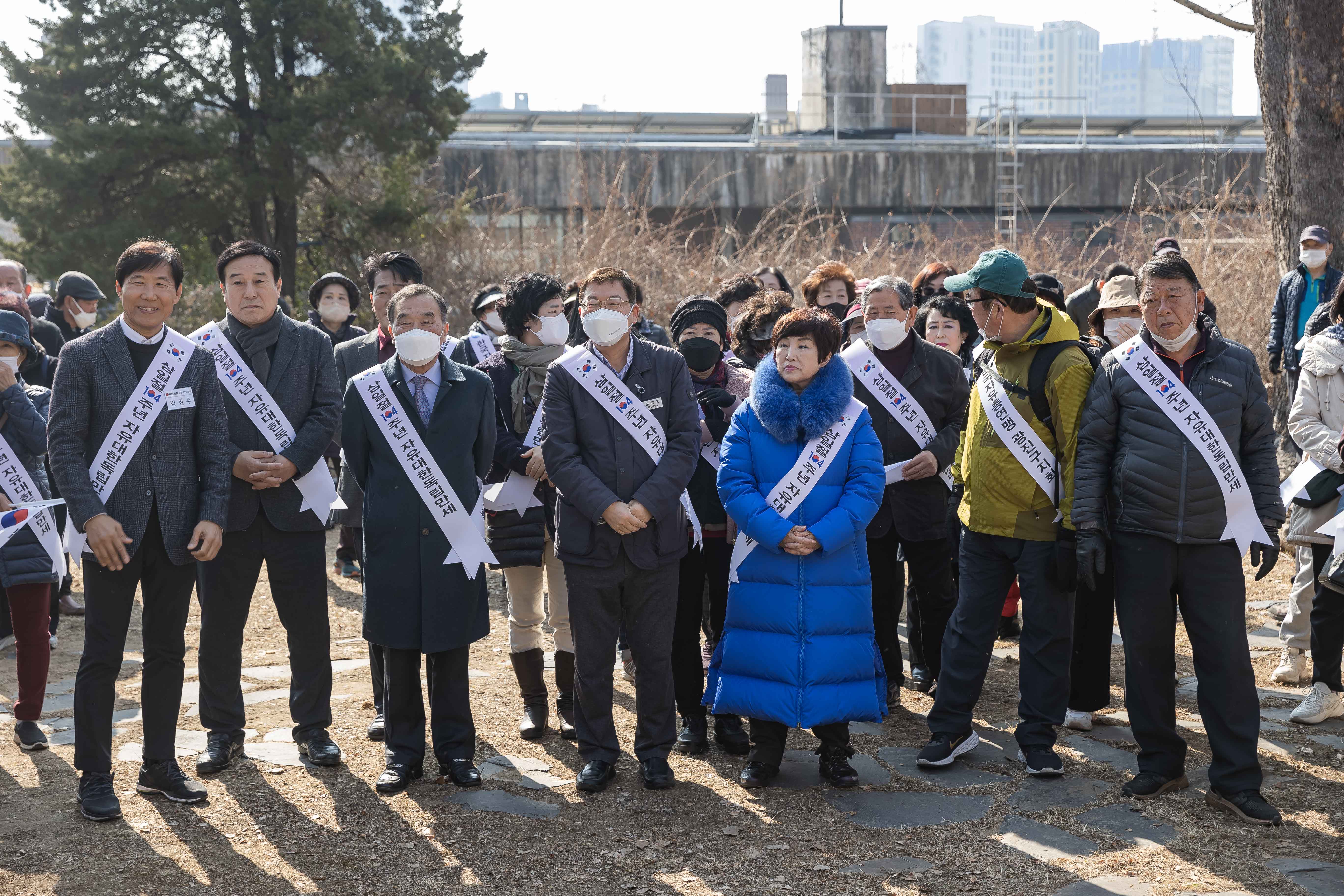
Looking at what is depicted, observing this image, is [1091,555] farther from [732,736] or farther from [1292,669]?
[1292,669]

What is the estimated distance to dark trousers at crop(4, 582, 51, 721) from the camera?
5383mm

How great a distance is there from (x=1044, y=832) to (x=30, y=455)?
440 cm

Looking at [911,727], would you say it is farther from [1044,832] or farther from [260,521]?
[260,521]

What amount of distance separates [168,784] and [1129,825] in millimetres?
3487

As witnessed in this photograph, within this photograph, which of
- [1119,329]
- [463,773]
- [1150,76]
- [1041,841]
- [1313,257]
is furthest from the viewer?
[1150,76]

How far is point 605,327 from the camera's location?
5.01 meters

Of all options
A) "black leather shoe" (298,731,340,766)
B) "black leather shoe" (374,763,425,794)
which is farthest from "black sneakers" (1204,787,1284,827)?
"black leather shoe" (298,731,340,766)

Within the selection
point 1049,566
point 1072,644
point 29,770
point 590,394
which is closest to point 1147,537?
point 1049,566

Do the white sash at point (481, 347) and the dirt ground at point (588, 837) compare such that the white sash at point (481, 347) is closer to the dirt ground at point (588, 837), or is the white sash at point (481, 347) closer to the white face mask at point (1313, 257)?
the dirt ground at point (588, 837)

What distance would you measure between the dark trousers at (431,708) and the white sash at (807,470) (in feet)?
4.21

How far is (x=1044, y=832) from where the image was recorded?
448 cm

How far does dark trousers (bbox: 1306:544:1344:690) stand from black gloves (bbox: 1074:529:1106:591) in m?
1.49

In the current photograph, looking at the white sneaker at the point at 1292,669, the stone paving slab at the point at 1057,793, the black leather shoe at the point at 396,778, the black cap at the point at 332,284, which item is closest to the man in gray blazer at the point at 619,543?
the black leather shoe at the point at 396,778

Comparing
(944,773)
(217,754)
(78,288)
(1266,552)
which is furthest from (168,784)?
(78,288)
